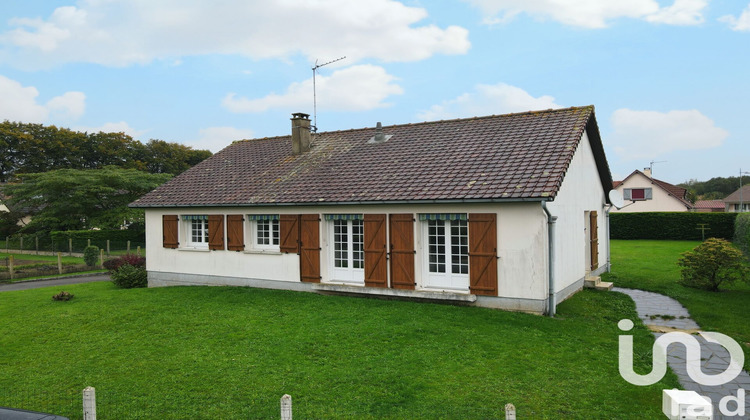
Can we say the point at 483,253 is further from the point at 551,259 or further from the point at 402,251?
the point at 402,251

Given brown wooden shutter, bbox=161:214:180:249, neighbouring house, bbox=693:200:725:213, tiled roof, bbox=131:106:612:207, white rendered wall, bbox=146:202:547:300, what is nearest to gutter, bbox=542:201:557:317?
white rendered wall, bbox=146:202:547:300

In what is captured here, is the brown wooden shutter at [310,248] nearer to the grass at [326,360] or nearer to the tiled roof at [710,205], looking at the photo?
the grass at [326,360]

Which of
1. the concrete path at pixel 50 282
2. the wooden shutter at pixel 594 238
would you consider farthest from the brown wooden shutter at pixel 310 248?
the concrete path at pixel 50 282

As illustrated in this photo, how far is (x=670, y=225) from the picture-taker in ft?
104

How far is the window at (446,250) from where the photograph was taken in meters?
12.2

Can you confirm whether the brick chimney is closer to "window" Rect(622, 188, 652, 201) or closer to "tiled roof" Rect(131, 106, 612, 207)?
"tiled roof" Rect(131, 106, 612, 207)

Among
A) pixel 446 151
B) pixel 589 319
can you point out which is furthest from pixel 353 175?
pixel 589 319

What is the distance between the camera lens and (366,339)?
932cm

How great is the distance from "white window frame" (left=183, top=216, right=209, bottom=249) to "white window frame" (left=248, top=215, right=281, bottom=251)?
2171 mm

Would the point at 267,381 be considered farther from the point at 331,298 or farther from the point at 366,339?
the point at 331,298

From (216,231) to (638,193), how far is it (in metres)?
41.1

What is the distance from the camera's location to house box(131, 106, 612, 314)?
37.7ft

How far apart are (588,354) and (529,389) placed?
7.16 ft

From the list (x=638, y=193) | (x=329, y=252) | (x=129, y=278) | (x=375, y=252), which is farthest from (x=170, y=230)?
(x=638, y=193)
